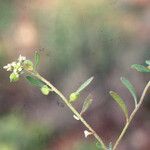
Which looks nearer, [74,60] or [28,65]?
[28,65]

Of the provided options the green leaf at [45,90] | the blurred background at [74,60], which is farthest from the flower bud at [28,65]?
the blurred background at [74,60]

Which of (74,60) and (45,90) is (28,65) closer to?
(45,90)

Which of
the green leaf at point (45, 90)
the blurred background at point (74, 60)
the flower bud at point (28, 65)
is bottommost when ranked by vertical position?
the blurred background at point (74, 60)

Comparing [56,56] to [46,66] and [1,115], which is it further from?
[1,115]

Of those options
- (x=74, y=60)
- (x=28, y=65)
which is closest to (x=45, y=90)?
(x=28, y=65)

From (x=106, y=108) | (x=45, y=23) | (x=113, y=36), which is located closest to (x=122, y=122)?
(x=106, y=108)

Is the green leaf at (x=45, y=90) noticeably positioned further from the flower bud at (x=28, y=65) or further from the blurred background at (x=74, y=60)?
the blurred background at (x=74, y=60)

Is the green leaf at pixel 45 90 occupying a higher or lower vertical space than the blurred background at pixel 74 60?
higher

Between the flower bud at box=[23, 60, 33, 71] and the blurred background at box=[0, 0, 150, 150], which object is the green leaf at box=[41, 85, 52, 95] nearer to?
the flower bud at box=[23, 60, 33, 71]
